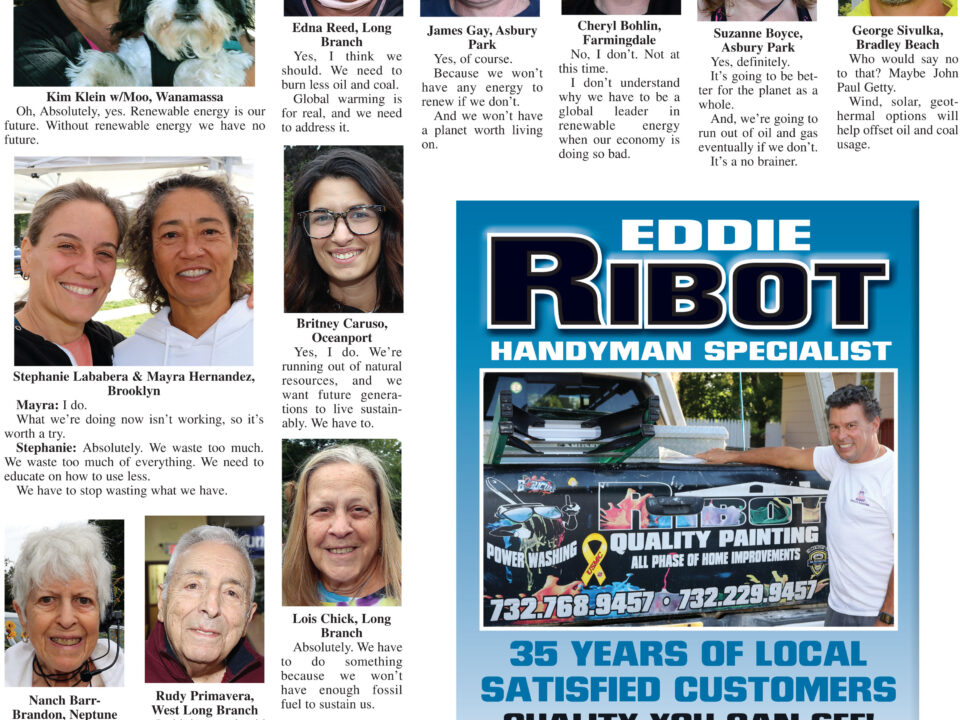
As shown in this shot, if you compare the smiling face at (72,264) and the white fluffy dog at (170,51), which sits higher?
the white fluffy dog at (170,51)

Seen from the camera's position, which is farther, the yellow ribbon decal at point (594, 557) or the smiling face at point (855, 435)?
the smiling face at point (855, 435)

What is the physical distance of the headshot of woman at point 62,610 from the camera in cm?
361

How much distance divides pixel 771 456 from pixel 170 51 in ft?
12.1

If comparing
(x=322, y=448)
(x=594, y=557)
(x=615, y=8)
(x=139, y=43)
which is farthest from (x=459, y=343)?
(x=139, y=43)

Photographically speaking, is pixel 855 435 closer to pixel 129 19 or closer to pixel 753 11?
pixel 753 11

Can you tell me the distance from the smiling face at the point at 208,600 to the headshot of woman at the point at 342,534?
24 centimetres

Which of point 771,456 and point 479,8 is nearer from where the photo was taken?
point 479,8

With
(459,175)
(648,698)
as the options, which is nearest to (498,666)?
(648,698)

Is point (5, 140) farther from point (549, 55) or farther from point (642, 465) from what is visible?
point (642, 465)

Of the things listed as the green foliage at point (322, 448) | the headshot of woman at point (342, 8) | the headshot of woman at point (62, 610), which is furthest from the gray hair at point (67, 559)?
the headshot of woman at point (342, 8)

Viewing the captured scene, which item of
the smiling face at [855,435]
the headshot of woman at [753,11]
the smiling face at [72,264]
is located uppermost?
the headshot of woman at [753,11]

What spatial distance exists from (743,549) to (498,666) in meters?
1.38

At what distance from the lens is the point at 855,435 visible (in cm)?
369

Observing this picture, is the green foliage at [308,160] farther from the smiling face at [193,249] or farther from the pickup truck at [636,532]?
the pickup truck at [636,532]
